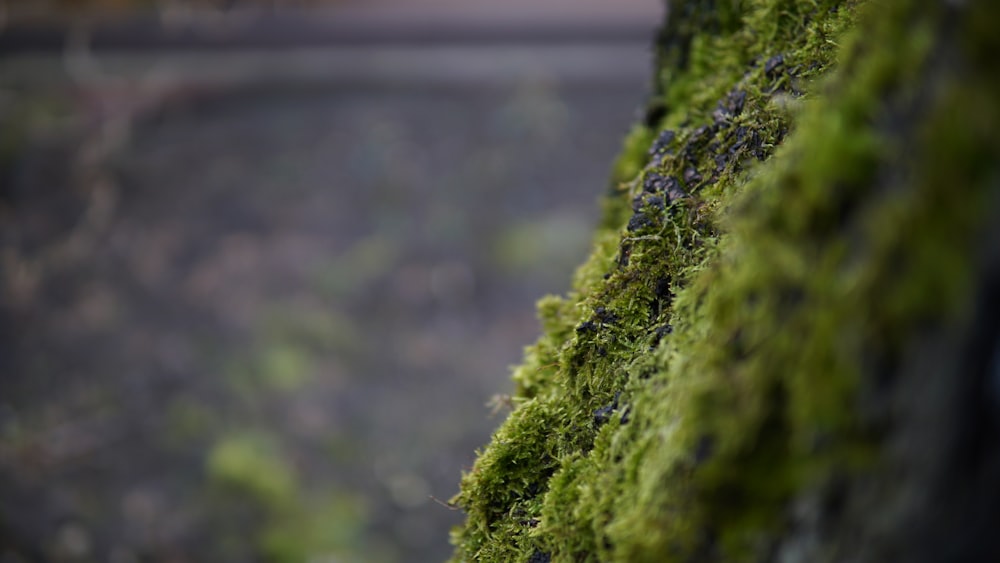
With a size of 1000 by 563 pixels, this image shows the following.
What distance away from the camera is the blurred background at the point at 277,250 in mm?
5672

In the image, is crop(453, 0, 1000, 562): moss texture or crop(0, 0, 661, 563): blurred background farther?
crop(0, 0, 661, 563): blurred background

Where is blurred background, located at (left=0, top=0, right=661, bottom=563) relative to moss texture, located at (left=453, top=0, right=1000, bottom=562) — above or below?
above

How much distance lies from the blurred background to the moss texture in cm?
460

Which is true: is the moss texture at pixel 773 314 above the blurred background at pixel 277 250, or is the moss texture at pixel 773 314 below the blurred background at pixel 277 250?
below

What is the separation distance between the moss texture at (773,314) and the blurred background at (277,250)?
15.1 feet

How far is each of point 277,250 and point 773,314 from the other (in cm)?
677

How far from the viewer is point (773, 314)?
650 millimetres

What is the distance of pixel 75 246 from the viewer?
21.6ft

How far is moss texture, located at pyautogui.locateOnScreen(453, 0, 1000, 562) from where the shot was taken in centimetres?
53

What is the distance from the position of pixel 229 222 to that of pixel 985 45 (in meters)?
7.25

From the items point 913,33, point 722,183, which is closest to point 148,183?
point 722,183

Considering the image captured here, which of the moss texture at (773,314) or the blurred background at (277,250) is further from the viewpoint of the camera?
the blurred background at (277,250)

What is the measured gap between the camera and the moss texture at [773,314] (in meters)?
0.53

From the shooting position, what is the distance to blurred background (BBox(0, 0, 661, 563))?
18.6 feet
